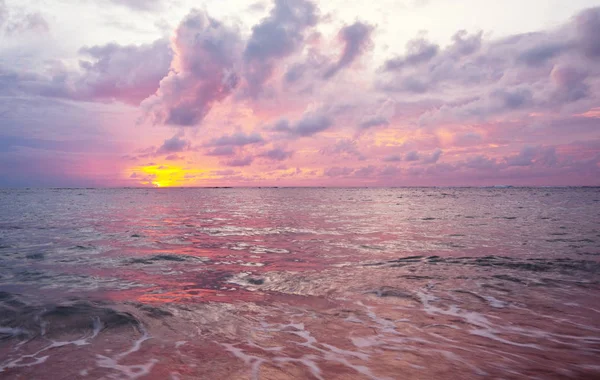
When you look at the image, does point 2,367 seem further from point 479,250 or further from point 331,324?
point 479,250

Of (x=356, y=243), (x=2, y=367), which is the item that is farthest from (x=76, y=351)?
(x=356, y=243)

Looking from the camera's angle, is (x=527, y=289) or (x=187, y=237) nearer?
(x=527, y=289)

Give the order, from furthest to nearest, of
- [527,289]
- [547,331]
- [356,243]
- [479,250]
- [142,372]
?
[356,243] < [479,250] < [527,289] < [547,331] < [142,372]

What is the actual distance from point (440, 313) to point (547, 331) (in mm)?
2248

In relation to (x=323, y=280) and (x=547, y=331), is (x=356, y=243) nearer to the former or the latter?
(x=323, y=280)

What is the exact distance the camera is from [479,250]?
18.6 metres

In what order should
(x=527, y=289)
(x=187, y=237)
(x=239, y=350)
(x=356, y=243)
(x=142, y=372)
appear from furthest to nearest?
(x=187, y=237) → (x=356, y=243) → (x=527, y=289) → (x=239, y=350) → (x=142, y=372)

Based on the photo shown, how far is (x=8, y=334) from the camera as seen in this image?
7961 mm

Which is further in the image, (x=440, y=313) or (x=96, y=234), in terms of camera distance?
(x=96, y=234)

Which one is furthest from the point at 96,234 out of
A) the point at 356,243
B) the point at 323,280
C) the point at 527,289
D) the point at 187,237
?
the point at 527,289

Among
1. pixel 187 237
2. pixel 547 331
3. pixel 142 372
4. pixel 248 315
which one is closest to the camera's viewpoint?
pixel 142 372

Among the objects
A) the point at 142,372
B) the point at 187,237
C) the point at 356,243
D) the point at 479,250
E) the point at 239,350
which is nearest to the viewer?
the point at 142,372

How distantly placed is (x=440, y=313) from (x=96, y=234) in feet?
79.4

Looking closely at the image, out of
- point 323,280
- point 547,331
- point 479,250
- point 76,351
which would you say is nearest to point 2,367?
point 76,351
